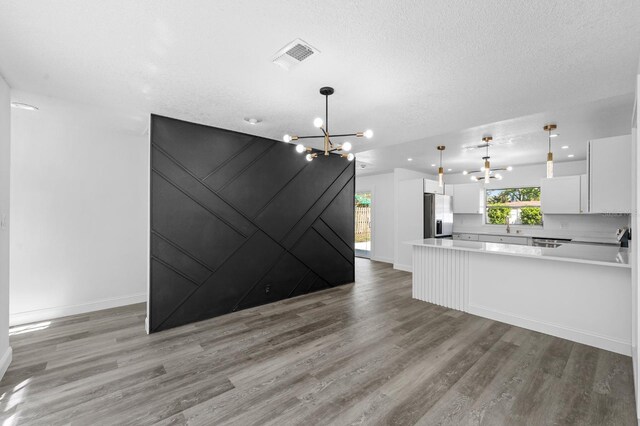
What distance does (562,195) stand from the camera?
566 cm

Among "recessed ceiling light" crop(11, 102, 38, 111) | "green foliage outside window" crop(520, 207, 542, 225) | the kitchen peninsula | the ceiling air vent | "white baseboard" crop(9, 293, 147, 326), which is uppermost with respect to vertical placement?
the ceiling air vent

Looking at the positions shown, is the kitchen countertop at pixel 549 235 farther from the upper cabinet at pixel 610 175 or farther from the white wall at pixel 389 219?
the upper cabinet at pixel 610 175

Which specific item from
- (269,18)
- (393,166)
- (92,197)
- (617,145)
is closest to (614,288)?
(617,145)

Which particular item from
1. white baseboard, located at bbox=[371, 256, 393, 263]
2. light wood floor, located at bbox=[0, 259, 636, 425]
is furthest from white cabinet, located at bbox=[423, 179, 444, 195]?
light wood floor, located at bbox=[0, 259, 636, 425]

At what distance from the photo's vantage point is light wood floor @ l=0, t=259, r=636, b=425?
1977 mm

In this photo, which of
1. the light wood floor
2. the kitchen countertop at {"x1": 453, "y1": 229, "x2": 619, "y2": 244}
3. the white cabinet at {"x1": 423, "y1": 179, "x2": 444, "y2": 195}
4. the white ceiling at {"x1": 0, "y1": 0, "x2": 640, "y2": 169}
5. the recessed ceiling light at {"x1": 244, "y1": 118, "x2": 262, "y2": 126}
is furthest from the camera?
the white cabinet at {"x1": 423, "y1": 179, "x2": 444, "y2": 195}

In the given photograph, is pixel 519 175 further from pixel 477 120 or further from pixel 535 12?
pixel 535 12

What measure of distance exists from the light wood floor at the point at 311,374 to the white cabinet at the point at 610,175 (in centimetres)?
159

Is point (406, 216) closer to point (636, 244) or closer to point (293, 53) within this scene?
point (636, 244)

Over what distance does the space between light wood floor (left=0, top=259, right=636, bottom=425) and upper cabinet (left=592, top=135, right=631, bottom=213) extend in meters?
1.58

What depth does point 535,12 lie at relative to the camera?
1683 millimetres

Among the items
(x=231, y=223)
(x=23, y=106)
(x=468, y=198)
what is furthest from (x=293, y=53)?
(x=468, y=198)

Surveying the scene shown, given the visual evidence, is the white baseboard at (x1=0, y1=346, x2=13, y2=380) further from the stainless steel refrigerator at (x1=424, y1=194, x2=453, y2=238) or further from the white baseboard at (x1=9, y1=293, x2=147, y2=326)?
the stainless steel refrigerator at (x1=424, y1=194, x2=453, y2=238)

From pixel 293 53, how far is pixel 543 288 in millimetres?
3823
